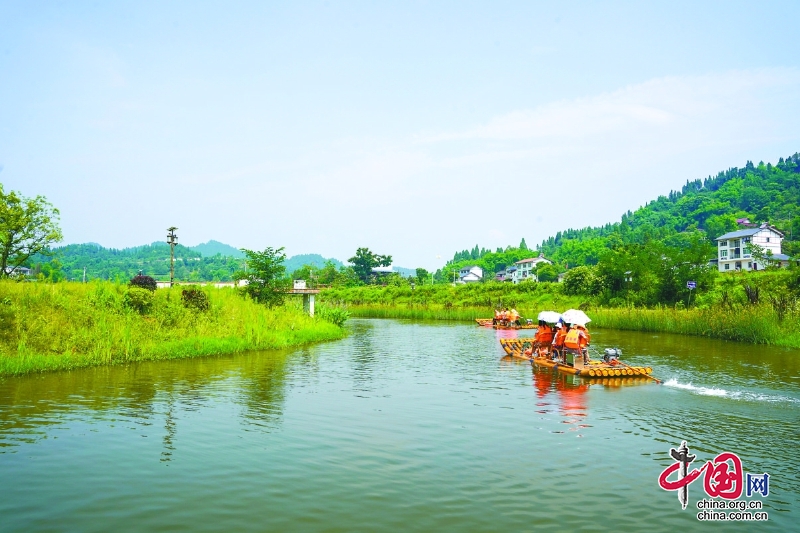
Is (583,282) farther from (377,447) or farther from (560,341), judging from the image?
(377,447)

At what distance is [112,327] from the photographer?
910 inches

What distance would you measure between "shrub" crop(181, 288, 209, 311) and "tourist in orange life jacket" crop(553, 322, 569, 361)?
1614cm

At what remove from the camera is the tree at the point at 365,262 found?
382 feet

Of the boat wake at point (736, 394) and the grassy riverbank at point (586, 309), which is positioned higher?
the grassy riverbank at point (586, 309)

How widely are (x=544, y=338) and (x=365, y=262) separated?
93.2 meters

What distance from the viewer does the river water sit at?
8.36 m

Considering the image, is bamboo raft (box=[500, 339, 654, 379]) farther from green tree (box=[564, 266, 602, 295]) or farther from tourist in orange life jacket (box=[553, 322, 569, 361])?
green tree (box=[564, 266, 602, 295])

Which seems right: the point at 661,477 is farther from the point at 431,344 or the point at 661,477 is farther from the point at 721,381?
the point at 431,344

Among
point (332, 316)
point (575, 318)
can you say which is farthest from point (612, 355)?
point (332, 316)

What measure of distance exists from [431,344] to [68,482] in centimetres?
2431

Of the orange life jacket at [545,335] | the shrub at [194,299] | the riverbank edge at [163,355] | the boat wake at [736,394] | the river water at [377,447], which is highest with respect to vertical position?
the shrub at [194,299]

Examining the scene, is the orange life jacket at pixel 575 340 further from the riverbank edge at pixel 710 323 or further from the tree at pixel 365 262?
the tree at pixel 365 262

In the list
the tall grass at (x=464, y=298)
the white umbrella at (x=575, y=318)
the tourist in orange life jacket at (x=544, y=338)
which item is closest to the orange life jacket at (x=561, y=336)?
the white umbrella at (x=575, y=318)

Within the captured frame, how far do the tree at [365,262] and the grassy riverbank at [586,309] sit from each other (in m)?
27.7
